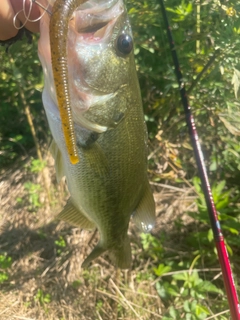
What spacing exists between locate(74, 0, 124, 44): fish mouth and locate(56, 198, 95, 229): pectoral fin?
0.62m

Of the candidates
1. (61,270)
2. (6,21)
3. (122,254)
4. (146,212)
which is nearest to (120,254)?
(122,254)

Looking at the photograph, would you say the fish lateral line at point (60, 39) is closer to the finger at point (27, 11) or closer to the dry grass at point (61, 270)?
the finger at point (27, 11)

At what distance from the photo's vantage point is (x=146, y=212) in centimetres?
146

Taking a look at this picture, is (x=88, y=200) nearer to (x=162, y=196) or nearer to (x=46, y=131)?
(x=162, y=196)

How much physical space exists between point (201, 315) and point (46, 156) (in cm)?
167

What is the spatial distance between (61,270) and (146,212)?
4.51 feet

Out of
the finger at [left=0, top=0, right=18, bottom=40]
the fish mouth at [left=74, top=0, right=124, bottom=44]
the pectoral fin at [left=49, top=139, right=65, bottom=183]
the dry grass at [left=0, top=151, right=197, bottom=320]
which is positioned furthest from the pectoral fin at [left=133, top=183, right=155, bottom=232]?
the dry grass at [left=0, top=151, right=197, bottom=320]

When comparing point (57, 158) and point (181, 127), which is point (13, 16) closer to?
point (57, 158)

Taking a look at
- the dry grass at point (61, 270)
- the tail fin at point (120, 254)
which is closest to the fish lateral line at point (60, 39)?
the tail fin at point (120, 254)

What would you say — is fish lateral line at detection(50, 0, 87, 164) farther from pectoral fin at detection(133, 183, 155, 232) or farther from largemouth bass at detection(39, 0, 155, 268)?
pectoral fin at detection(133, 183, 155, 232)

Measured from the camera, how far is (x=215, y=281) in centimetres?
253

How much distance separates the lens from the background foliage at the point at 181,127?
204 centimetres

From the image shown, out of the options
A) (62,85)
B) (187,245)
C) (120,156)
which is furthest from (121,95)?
(187,245)

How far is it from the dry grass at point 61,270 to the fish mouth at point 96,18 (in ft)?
5.94
